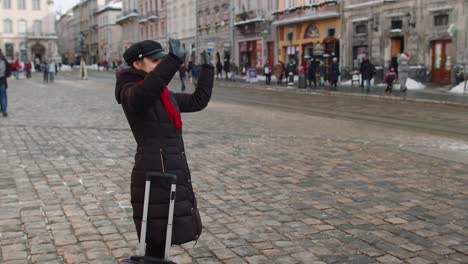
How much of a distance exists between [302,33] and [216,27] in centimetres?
1409

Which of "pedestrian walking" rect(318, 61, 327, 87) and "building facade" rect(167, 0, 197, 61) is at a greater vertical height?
"building facade" rect(167, 0, 197, 61)

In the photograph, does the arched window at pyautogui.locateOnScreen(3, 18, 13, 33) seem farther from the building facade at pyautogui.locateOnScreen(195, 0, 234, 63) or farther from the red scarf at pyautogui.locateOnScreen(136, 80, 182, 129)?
the red scarf at pyautogui.locateOnScreen(136, 80, 182, 129)

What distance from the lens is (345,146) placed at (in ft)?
31.4

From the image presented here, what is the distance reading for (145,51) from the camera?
10.3 feet

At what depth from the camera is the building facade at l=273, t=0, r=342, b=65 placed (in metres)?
33.7

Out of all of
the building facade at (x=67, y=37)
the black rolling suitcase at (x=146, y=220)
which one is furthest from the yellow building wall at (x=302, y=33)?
the building facade at (x=67, y=37)

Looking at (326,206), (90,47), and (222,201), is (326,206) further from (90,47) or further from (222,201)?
(90,47)

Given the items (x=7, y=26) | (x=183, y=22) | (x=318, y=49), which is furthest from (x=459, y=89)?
(x=7, y=26)

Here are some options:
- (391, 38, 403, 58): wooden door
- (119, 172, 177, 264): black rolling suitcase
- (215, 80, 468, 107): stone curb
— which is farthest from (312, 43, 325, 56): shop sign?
(119, 172, 177, 264): black rolling suitcase

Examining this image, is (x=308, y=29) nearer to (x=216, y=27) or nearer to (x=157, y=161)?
(x=216, y=27)

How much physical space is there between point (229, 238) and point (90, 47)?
109m

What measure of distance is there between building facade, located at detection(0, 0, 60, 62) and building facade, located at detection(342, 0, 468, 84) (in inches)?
2829

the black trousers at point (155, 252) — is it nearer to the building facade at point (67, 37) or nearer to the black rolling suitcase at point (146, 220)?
the black rolling suitcase at point (146, 220)

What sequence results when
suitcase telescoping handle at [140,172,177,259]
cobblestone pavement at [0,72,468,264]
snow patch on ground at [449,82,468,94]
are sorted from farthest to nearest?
snow patch on ground at [449,82,468,94] → cobblestone pavement at [0,72,468,264] → suitcase telescoping handle at [140,172,177,259]
